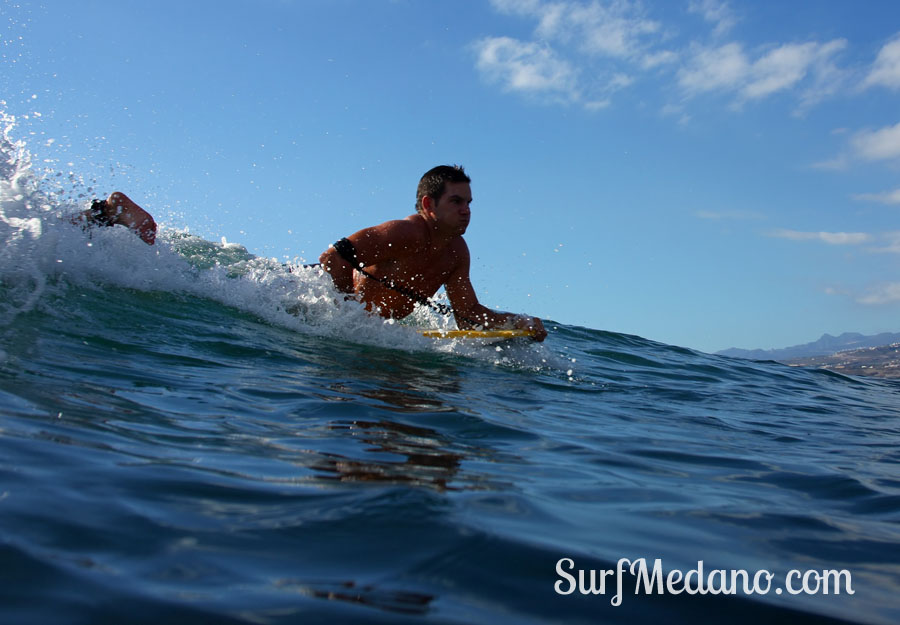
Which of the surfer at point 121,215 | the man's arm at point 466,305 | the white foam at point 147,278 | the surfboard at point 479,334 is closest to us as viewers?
the white foam at point 147,278

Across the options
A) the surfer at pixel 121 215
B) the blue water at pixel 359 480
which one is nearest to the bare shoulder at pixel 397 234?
the blue water at pixel 359 480

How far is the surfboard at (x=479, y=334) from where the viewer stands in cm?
→ 632

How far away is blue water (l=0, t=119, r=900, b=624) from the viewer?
4.89 ft

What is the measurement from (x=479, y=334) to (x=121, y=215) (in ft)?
11.8

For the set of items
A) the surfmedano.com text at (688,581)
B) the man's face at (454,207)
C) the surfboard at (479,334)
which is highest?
the man's face at (454,207)

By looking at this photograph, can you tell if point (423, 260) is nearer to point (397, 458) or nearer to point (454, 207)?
point (454, 207)

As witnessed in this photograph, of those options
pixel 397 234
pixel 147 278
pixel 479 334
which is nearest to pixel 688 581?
pixel 479 334

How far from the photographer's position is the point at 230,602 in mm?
1370

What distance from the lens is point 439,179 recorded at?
654cm

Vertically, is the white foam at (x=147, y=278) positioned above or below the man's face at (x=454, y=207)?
below

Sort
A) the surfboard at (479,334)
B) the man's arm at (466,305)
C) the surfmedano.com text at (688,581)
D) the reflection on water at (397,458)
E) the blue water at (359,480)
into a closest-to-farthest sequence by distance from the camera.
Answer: the blue water at (359,480) < the surfmedano.com text at (688,581) < the reflection on water at (397,458) < the surfboard at (479,334) < the man's arm at (466,305)

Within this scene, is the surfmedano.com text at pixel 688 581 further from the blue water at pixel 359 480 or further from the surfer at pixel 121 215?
the surfer at pixel 121 215

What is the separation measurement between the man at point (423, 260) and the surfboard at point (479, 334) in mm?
135

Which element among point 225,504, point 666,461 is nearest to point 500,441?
point 666,461
